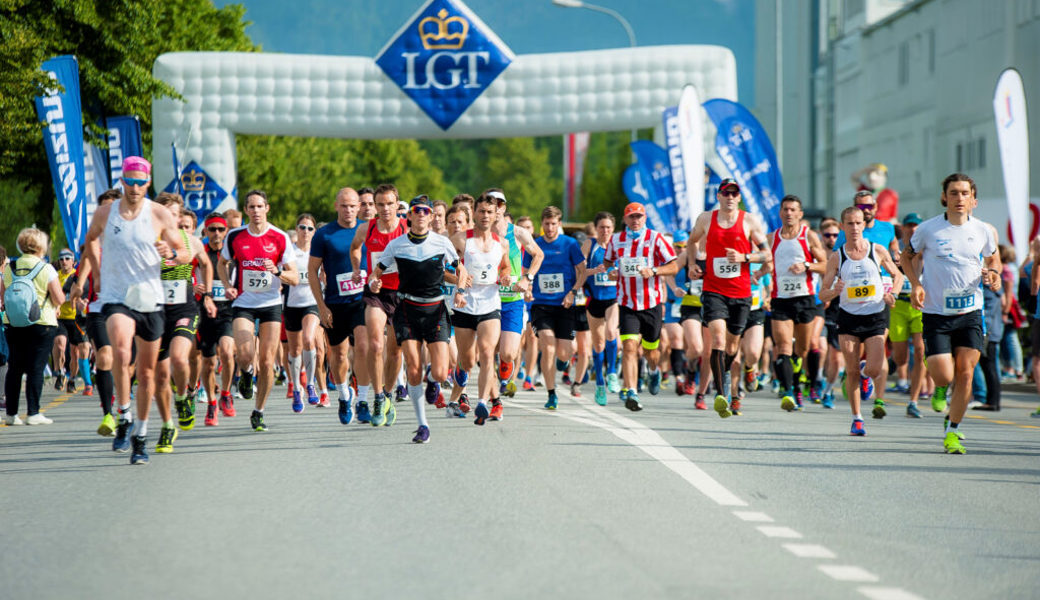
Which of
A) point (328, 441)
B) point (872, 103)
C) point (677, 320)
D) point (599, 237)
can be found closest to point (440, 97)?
point (677, 320)

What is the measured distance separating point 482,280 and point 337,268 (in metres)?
1.33

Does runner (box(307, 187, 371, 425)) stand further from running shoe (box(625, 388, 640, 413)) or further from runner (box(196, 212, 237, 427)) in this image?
running shoe (box(625, 388, 640, 413))

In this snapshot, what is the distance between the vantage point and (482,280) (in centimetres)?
1312

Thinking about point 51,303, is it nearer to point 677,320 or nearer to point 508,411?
point 508,411

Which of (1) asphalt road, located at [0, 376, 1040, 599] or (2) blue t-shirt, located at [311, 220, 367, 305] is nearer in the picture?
(1) asphalt road, located at [0, 376, 1040, 599]

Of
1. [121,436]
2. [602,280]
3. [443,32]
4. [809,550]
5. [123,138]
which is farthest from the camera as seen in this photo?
[443,32]

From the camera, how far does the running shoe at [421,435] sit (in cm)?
1162

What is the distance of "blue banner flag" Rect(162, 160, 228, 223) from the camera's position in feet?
98.9

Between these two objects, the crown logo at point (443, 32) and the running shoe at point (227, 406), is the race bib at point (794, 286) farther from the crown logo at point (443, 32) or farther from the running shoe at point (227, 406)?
the crown logo at point (443, 32)

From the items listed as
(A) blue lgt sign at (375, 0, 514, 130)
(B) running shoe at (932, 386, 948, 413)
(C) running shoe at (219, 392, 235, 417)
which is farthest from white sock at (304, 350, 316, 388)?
(A) blue lgt sign at (375, 0, 514, 130)

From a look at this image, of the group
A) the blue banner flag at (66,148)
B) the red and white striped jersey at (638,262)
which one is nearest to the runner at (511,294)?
the red and white striped jersey at (638,262)

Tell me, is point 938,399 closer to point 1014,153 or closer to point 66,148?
point 1014,153

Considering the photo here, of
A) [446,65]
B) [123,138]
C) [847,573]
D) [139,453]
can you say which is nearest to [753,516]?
[847,573]

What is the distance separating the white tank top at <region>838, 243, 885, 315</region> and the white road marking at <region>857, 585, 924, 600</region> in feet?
24.6
